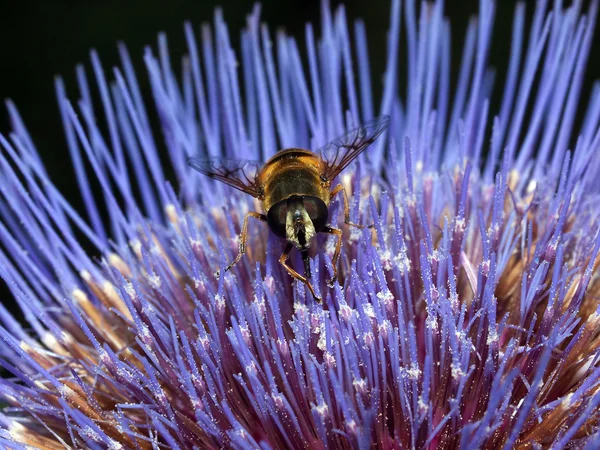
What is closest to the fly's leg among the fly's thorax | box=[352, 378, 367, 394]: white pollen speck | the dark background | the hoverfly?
the hoverfly

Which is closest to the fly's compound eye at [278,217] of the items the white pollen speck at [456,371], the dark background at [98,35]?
the white pollen speck at [456,371]

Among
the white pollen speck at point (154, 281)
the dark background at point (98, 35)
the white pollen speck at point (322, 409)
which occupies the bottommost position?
the white pollen speck at point (322, 409)

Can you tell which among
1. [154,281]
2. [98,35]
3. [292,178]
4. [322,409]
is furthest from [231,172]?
[98,35]

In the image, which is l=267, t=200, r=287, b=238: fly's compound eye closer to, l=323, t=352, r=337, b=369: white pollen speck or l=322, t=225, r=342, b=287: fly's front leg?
l=322, t=225, r=342, b=287: fly's front leg

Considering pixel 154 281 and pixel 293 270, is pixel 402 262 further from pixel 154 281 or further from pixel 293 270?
pixel 154 281

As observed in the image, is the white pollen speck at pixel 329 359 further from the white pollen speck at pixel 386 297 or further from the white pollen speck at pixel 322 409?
the white pollen speck at pixel 386 297

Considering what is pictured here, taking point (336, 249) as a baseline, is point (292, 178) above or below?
above
